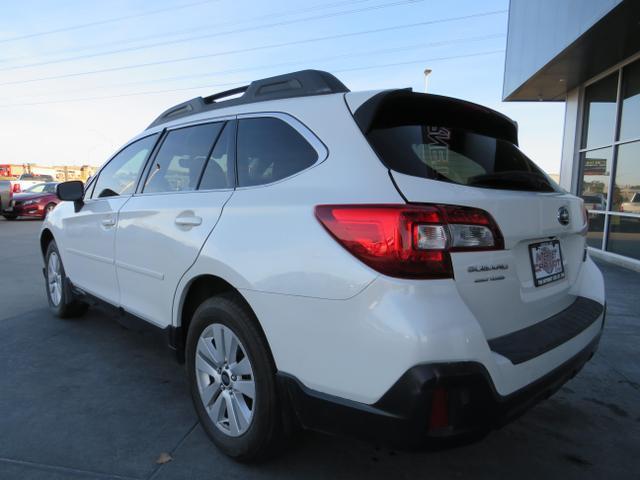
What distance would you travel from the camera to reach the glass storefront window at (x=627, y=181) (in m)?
8.09

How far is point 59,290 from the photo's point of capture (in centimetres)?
448

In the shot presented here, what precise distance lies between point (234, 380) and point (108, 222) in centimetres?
178

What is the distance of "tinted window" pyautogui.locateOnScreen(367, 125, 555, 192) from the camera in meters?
1.80

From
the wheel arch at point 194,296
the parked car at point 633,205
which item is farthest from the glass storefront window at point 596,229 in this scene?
the wheel arch at point 194,296

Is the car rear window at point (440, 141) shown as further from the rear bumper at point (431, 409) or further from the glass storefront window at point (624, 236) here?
the glass storefront window at point (624, 236)

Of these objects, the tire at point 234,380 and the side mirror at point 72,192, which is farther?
the side mirror at point 72,192

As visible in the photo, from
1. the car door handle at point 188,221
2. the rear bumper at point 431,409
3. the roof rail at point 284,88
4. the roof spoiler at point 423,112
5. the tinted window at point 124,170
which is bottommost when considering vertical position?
the rear bumper at point 431,409

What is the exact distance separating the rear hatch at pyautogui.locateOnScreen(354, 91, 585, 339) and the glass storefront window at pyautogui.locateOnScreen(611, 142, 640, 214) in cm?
716

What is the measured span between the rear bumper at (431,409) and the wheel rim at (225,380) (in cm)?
51

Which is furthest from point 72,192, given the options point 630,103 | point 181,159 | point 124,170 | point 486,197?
point 630,103

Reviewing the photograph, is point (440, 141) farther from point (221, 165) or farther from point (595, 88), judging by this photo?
point (595, 88)

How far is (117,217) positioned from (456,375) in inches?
102

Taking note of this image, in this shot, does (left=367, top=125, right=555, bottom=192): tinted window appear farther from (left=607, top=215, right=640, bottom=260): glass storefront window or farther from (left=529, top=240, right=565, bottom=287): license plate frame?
(left=607, top=215, right=640, bottom=260): glass storefront window

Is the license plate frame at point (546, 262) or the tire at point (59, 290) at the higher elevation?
the license plate frame at point (546, 262)
